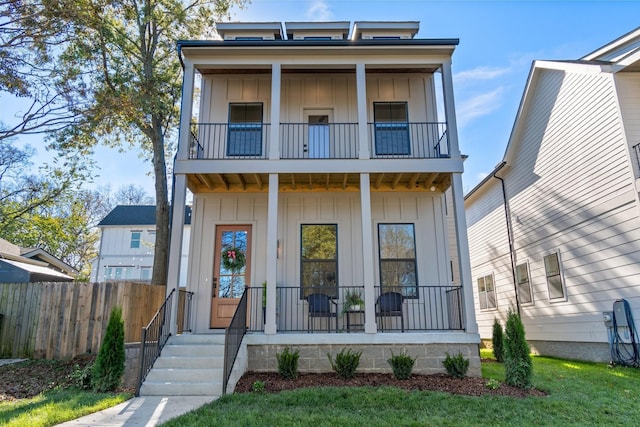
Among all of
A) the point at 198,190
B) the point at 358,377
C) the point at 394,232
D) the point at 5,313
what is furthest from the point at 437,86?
the point at 5,313

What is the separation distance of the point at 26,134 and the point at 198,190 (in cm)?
496

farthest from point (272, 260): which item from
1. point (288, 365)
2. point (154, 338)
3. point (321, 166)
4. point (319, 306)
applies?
point (154, 338)

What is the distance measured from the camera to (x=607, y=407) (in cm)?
474

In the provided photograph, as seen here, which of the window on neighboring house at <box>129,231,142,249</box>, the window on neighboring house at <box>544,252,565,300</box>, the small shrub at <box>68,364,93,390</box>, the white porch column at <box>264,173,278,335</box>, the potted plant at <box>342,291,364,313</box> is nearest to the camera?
the small shrub at <box>68,364,93,390</box>

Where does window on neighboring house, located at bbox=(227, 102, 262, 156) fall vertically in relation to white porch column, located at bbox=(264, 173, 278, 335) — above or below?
above

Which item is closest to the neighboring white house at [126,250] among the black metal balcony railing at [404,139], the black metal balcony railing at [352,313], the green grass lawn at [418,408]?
the black metal balcony railing at [352,313]

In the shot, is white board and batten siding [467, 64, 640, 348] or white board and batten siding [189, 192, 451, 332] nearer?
white board and batten siding [467, 64, 640, 348]

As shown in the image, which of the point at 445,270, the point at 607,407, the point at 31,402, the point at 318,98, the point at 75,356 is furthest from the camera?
the point at 318,98

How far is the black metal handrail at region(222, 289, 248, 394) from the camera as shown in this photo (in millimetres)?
→ 5449

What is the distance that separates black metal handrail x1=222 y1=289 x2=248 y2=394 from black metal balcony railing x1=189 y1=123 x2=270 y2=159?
3.59 m

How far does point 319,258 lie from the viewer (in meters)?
8.46

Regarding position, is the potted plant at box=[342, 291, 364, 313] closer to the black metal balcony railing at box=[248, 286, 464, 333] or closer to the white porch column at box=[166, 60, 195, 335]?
the black metal balcony railing at box=[248, 286, 464, 333]

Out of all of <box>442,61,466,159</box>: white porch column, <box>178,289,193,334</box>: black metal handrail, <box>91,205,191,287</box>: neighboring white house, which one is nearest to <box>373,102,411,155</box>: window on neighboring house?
<box>442,61,466,159</box>: white porch column

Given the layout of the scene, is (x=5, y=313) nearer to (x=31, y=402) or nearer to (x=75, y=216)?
(x=31, y=402)
